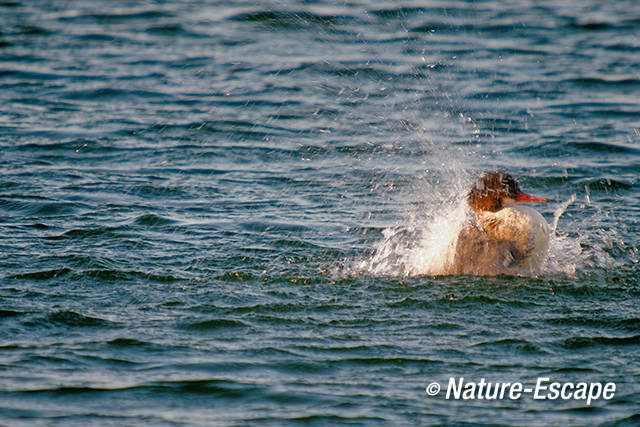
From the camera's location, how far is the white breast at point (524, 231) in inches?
299

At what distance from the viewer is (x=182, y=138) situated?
498 inches

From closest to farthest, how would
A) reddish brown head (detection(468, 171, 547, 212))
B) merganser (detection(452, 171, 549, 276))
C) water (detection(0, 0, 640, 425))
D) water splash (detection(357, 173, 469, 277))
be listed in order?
water (detection(0, 0, 640, 425)) < merganser (detection(452, 171, 549, 276)) < water splash (detection(357, 173, 469, 277)) < reddish brown head (detection(468, 171, 547, 212))

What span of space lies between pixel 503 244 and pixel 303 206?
9.59 ft

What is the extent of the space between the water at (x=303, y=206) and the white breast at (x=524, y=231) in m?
0.23

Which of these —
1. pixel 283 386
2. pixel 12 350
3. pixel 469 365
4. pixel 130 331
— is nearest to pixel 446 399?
pixel 469 365

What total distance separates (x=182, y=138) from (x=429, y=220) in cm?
494

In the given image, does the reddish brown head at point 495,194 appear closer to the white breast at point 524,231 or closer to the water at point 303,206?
the white breast at point 524,231

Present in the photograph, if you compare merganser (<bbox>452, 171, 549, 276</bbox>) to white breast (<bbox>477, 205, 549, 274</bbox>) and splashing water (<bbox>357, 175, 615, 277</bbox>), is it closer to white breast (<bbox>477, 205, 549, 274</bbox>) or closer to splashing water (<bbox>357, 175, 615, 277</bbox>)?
white breast (<bbox>477, 205, 549, 274</bbox>)

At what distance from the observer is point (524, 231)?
7.60 metres

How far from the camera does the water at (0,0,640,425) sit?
5.61m

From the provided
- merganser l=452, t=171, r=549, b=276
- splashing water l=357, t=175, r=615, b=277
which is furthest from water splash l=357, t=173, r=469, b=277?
merganser l=452, t=171, r=549, b=276

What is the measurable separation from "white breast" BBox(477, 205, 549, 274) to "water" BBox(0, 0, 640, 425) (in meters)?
0.23

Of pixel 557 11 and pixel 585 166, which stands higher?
pixel 557 11

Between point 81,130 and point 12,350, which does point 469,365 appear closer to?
point 12,350
